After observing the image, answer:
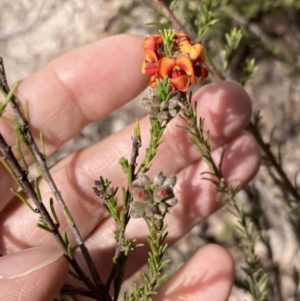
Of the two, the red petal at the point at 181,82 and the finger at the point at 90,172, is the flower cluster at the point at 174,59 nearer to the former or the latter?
the red petal at the point at 181,82

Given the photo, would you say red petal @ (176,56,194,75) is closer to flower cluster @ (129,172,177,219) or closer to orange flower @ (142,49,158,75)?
orange flower @ (142,49,158,75)

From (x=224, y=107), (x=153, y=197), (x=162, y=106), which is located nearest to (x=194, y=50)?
(x=162, y=106)

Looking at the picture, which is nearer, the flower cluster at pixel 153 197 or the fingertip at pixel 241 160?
the flower cluster at pixel 153 197

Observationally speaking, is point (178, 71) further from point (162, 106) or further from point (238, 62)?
point (238, 62)

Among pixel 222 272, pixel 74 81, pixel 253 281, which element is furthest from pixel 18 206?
pixel 253 281

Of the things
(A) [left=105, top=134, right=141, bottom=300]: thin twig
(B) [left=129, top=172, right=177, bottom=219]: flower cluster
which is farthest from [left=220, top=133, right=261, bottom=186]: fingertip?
(B) [left=129, top=172, right=177, bottom=219]: flower cluster

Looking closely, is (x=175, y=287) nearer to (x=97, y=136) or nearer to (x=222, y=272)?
(x=222, y=272)

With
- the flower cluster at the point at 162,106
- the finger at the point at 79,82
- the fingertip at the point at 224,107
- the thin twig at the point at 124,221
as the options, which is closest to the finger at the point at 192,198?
the fingertip at the point at 224,107
